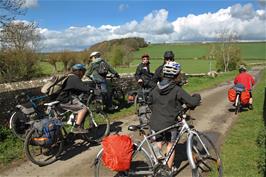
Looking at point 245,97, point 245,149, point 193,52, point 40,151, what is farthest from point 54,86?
point 193,52

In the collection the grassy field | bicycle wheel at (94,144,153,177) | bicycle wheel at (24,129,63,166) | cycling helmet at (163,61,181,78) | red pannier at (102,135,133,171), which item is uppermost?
cycling helmet at (163,61,181,78)

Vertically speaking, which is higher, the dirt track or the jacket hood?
the jacket hood

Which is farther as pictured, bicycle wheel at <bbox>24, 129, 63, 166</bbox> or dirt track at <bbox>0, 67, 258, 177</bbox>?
bicycle wheel at <bbox>24, 129, 63, 166</bbox>

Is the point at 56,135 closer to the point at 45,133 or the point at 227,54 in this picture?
the point at 45,133

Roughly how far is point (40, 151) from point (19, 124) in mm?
1284

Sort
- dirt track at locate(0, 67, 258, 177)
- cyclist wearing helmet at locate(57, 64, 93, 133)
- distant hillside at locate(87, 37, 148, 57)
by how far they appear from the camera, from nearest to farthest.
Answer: dirt track at locate(0, 67, 258, 177) < cyclist wearing helmet at locate(57, 64, 93, 133) < distant hillside at locate(87, 37, 148, 57)

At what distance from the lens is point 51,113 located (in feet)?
24.0

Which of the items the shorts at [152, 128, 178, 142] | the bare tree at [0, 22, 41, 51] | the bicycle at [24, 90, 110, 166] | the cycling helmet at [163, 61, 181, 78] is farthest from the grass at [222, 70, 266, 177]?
the bare tree at [0, 22, 41, 51]

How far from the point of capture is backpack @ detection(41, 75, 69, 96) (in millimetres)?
7254

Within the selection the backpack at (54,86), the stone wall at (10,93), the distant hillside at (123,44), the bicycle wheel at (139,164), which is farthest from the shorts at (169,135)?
the distant hillside at (123,44)

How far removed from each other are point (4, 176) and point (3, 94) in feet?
9.47

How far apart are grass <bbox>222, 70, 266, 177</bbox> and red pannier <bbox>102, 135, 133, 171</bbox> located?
6.74 feet

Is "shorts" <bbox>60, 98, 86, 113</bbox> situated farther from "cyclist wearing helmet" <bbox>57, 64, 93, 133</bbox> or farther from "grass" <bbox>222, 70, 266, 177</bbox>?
"grass" <bbox>222, 70, 266, 177</bbox>

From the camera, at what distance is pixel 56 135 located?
266 inches
